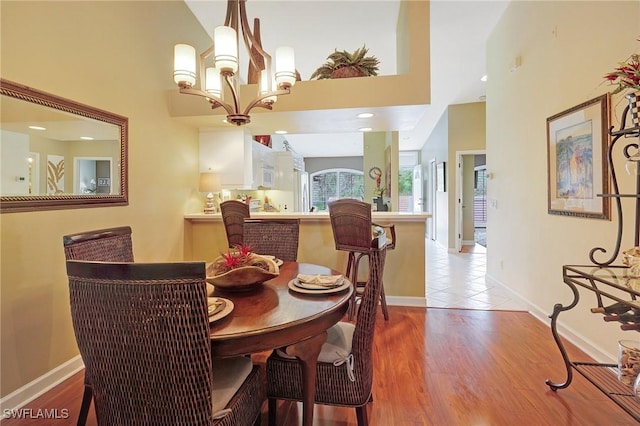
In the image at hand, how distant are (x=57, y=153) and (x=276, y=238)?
63.9 inches

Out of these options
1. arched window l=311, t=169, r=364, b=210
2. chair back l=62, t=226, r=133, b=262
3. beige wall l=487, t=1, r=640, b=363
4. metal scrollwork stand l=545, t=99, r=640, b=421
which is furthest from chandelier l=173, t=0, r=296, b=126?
arched window l=311, t=169, r=364, b=210

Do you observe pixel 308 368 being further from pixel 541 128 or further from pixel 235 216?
pixel 541 128

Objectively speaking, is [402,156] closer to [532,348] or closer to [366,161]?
[366,161]

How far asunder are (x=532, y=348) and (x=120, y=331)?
2.84m

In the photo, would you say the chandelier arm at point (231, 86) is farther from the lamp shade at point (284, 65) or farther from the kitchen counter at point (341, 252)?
the kitchen counter at point (341, 252)

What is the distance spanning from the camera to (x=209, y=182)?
146 inches

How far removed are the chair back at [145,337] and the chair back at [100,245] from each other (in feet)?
2.62

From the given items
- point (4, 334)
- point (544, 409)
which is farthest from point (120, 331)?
point (544, 409)

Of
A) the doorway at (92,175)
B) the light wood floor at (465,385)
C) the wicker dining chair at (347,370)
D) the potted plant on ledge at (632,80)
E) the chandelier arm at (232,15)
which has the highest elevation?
the chandelier arm at (232,15)

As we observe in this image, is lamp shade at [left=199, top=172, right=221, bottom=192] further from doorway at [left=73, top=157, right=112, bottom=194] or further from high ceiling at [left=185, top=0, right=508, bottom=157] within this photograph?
high ceiling at [left=185, top=0, right=508, bottom=157]

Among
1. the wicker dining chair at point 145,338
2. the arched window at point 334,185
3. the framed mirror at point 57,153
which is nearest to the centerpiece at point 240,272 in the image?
the wicker dining chair at point 145,338

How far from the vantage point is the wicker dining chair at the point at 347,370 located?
1.35 meters

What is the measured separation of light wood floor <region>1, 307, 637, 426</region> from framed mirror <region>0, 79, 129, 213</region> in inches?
50.1

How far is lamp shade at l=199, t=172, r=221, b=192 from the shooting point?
3.71 meters
